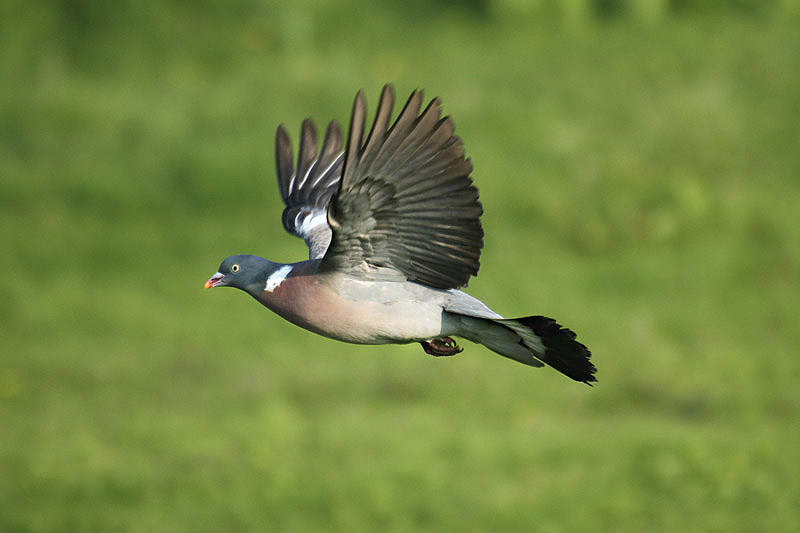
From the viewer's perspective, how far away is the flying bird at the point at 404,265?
6656mm

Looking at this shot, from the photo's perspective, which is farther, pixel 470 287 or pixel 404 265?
pixel 470 287

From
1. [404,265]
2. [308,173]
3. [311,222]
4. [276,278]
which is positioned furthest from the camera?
[308,173]

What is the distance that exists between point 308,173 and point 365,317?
2.51 m

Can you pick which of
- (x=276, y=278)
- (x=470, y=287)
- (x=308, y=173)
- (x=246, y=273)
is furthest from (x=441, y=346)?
(x=470, y=287)

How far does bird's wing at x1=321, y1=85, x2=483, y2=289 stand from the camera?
6.61m

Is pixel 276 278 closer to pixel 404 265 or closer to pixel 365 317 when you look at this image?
pixel 365 317

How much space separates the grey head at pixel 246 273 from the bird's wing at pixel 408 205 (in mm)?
481

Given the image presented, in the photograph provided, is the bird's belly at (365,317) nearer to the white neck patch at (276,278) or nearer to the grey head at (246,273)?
the white neck patch at (276,278)

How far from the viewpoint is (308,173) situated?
9.41m

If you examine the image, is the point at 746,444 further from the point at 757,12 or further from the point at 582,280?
the point at 757,12

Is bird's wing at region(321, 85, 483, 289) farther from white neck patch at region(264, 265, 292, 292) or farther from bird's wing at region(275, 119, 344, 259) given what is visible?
bird's wing at region(275, 119, 344, 259)

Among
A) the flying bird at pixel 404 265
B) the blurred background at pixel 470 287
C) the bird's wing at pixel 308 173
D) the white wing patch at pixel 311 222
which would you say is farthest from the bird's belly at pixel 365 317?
the blurred background at pixel 470 287

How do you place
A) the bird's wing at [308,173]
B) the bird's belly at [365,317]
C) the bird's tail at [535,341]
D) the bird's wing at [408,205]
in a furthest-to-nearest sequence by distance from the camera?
the bird's wing at [308,173] → the bird's belly at [365,317] → the bird's tail at [535,341] → the bird's wing at [408,205]

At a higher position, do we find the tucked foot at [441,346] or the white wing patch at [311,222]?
the white wing patch at [311,222]
